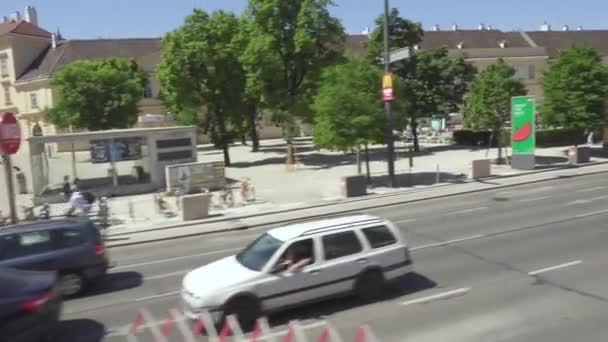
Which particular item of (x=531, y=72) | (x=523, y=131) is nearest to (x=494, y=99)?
(x=523, y=131)

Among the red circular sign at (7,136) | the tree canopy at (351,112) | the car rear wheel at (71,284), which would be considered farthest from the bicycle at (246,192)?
the car rear wheel at (71,284)

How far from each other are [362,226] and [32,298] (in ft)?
18.3

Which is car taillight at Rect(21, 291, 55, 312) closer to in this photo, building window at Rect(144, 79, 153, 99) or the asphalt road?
the asphalt road

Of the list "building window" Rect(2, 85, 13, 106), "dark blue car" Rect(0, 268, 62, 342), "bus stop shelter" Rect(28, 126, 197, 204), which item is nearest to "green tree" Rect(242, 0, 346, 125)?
"bus stop shelter" Rect(28, 126, 197, 204)

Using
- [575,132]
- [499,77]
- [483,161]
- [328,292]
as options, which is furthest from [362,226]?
[575,132]

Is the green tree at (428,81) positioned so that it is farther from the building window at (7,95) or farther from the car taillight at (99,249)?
the building window at (7,95)

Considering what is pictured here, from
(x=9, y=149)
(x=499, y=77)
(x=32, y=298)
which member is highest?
(x=499, y=77)

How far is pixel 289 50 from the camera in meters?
41.3

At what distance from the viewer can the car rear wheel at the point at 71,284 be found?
12.1 metres

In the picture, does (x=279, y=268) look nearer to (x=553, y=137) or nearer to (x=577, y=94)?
(x=577, y=94)

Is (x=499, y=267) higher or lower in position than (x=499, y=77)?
lower

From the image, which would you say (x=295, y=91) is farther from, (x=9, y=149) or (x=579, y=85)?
(x=9, y=149)

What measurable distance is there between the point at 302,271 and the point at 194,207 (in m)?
12.7

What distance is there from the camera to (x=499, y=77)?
109 feet
